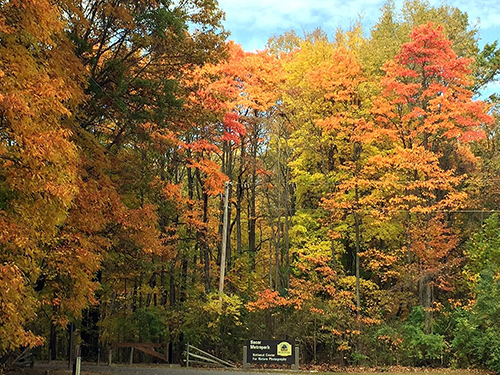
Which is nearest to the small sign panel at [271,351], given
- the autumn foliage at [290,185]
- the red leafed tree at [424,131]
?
the autumn foliage at [290,185]

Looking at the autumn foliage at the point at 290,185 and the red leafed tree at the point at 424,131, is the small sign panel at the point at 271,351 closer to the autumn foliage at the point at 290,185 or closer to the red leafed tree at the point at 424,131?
the autumn foliage at the point at 290,185

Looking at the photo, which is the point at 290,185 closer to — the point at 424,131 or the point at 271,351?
the point at 424,131

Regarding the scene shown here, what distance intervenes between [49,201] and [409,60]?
16220 millimetres

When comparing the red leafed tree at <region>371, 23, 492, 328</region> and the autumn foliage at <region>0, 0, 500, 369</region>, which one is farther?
the red leafed tree at <region>371, 23, 492, 328</region>

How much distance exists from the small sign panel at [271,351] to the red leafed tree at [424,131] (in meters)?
5.73

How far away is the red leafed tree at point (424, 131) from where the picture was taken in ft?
63.6

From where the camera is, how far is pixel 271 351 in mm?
19312

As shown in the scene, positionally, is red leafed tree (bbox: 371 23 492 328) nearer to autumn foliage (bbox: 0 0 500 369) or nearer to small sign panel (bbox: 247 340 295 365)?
autumn foliage (bbox: 0 0 500 369)

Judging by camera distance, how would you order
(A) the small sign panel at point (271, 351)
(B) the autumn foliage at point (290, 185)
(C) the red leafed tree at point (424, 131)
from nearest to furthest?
(B) the autumn foliage at point (290, 185)
(A) the small sign panel at point (271, 351)
(C) the red leafed tree at point (424, 131)

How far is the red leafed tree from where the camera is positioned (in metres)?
19.4

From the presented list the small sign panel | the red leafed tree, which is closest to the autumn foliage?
the red leafed tree

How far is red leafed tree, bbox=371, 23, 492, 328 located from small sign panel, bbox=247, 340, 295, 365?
573 cm

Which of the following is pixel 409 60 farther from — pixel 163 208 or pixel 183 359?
pixel 183 359

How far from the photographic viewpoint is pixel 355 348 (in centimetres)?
2091
